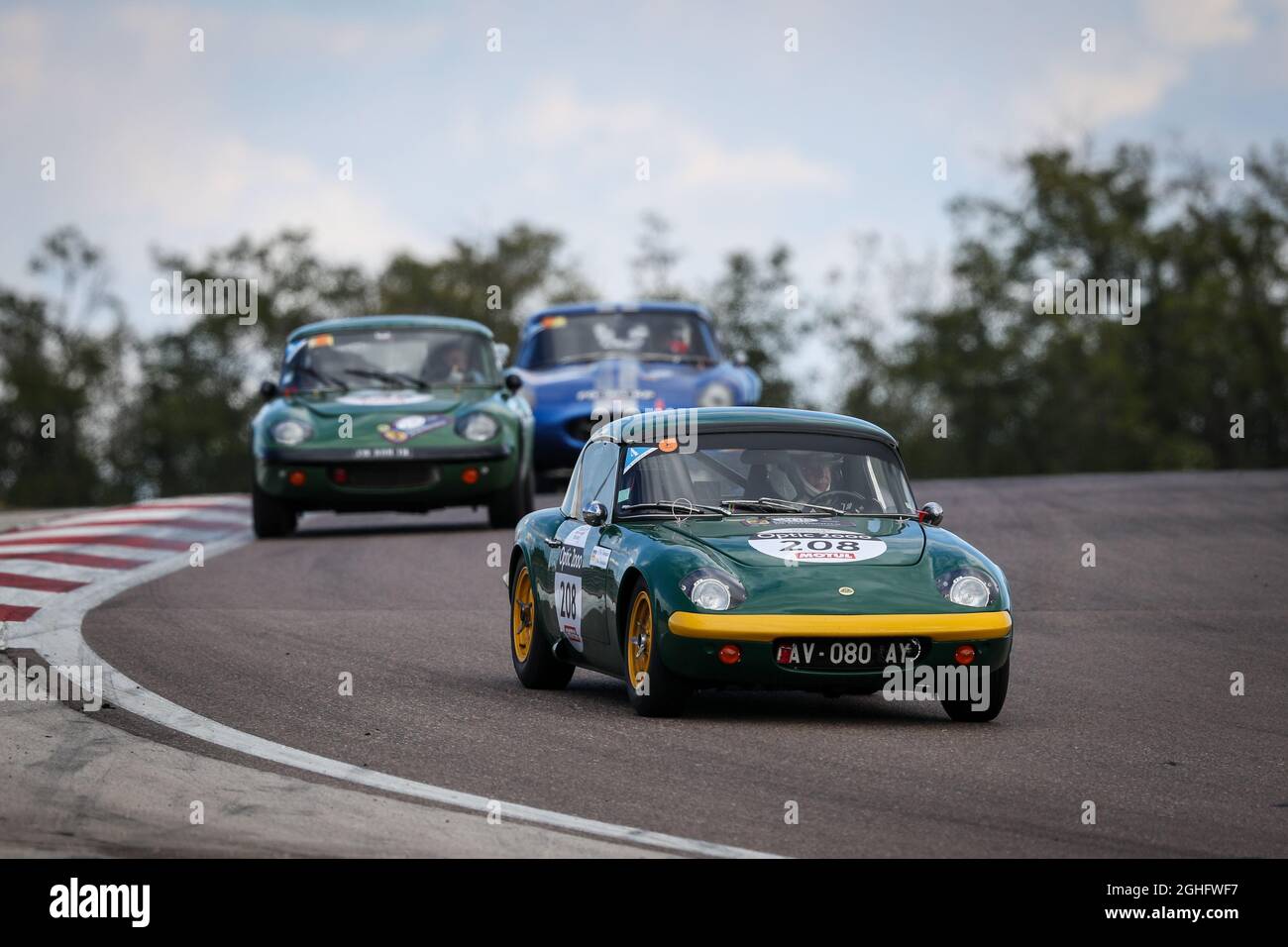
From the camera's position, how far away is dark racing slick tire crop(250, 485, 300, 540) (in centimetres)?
1723

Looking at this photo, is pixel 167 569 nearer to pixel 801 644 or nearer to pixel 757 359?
pixel 801 644

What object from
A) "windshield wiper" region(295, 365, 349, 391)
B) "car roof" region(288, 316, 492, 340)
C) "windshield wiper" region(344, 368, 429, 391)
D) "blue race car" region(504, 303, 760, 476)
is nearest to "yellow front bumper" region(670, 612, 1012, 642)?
"windshield wiper" region(344, 368, 429, 391)

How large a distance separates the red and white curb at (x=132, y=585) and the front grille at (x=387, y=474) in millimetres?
1019

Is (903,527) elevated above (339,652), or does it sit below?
above

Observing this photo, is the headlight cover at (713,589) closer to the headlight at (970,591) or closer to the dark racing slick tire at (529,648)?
the headlight at (970,591)

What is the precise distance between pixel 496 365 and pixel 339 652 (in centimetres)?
799

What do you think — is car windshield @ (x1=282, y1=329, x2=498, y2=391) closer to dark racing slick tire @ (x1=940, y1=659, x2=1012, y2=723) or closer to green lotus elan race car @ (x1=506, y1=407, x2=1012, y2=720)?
green lotus elan race car @ (x1=506, y1=407, x2=1012, y2=720)

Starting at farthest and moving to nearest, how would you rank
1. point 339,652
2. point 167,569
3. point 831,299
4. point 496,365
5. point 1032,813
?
point 831,299 → point 496,365 → point 167,569 → point 339,652 → point 1032,813

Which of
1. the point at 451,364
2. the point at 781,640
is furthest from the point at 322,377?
the point at 781,640

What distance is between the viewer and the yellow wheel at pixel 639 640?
832cm

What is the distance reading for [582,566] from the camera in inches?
356

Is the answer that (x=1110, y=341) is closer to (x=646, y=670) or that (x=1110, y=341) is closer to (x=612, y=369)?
(x=612, y=369)

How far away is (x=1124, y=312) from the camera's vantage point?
68.2m
